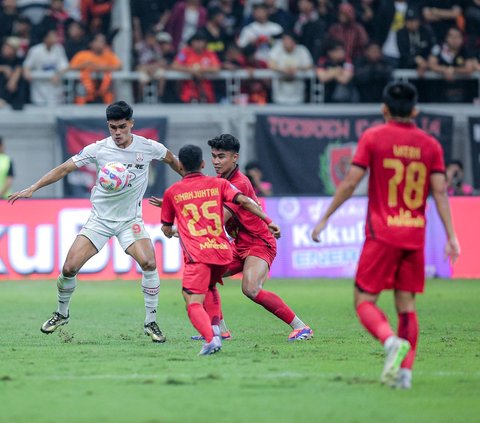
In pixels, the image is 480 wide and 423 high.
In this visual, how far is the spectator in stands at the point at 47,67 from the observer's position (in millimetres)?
22000

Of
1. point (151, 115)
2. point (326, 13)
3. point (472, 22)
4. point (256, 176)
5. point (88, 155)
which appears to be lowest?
point (256, 176)

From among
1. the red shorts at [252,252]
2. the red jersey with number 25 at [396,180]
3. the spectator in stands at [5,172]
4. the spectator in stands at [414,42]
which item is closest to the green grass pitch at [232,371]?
the red shorts at [252,252]

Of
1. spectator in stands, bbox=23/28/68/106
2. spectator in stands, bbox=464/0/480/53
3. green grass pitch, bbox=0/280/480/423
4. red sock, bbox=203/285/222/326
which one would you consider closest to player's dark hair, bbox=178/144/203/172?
red sock, bbox=203/285/222/326

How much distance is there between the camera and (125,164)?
11.0m

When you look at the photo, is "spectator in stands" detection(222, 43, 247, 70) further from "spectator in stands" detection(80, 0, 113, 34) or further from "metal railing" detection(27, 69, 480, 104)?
"spectator in stands" detection(80, 0, 113, 34)

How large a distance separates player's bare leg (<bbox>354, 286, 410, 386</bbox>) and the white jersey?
151 inches

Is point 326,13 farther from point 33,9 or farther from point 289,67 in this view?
point 33,9

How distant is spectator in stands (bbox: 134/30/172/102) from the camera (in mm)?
22297

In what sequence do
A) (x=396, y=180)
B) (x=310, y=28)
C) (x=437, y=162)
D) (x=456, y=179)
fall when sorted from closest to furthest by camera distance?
(x=396, y=180), (x=437, y=162), (x=456, y=179), (x=310, y=28)

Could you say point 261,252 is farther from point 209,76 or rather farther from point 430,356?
point 209,76

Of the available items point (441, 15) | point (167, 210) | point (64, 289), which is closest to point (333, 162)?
point (441, 15)

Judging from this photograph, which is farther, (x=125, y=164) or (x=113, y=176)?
(x=125, y=164)

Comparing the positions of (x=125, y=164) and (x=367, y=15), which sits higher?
(x=367, y=15)

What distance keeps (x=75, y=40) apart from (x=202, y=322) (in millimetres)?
13908
